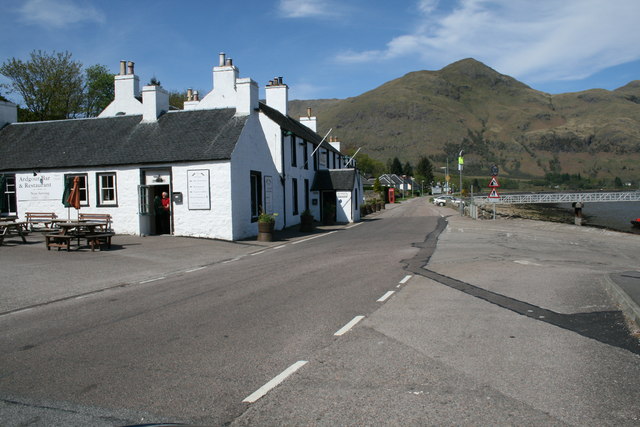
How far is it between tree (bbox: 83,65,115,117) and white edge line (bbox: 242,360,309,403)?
54987mm

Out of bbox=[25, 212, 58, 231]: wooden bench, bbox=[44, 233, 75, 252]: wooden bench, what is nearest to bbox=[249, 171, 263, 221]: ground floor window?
bbox=[44, 233, 75, 252]: wooden bench

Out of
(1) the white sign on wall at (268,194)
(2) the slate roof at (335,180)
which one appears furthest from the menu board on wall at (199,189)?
(2) the slate roof at (335,180)

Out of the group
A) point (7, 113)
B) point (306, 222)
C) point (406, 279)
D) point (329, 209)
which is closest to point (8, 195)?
point (7, 113)

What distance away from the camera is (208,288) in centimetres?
1008

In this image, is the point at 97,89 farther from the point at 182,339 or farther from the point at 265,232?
the point at 182,339

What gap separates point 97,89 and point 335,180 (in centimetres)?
3518

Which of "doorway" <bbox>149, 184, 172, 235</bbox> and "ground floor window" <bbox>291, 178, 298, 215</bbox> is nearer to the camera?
"doorway" <bbox>149, 184, 172, 235</bbox>

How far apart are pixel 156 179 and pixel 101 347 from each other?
16.3m

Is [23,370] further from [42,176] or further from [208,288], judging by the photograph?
[42,176]

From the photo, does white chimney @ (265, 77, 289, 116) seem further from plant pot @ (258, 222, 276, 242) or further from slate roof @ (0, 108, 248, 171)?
plant pot @ (258, 222, 276, 242)

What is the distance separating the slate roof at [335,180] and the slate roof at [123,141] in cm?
1322

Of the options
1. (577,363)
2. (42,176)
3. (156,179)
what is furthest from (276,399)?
(42,176)

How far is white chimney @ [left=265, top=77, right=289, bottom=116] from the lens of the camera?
114 ft

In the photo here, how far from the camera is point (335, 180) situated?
35.9m
